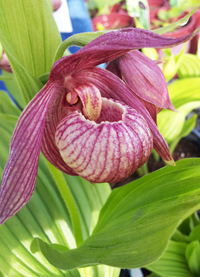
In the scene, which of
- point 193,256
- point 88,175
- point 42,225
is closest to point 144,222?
point 88,175

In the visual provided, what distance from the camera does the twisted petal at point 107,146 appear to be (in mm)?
457

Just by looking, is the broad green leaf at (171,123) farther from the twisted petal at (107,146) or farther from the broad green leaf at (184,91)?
the twisted petal at (107,146)

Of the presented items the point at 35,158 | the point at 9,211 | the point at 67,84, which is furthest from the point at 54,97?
the point at 9,211

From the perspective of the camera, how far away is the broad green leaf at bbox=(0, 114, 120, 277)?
0.66 metres

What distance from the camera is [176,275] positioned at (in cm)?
91

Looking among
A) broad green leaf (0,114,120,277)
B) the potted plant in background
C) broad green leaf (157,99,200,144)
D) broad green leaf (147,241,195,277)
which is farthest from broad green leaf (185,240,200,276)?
broad green leaf (157,99,200,144)

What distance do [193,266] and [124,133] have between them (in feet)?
2.29

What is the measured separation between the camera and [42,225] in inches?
29.2

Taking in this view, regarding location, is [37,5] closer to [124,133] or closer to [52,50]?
[52,50]

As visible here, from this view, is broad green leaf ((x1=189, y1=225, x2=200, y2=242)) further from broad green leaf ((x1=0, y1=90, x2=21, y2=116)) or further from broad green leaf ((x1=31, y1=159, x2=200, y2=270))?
broad green leaf ((x1=0, y1=90, x2=21, y2=116))

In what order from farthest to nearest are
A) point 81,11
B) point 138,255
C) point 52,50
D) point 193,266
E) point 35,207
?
point 81,11 < point 193,266 < point 35,207 < point 52,50 < point 138,255

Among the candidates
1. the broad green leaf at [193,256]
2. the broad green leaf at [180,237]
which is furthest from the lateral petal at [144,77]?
the broad green leaf at [180,237]

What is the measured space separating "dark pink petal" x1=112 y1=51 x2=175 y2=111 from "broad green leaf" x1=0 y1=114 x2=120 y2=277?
0.44 m

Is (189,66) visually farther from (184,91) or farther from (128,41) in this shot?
(128,41)
